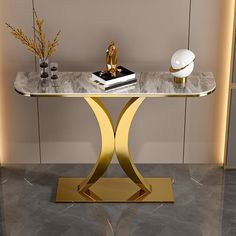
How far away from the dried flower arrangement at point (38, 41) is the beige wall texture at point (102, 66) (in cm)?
5

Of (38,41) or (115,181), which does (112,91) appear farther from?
(115,181)

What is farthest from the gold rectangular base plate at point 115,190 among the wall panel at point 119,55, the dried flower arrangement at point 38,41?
the dried flower arrangement at point 38,41

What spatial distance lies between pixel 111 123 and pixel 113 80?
0.37m

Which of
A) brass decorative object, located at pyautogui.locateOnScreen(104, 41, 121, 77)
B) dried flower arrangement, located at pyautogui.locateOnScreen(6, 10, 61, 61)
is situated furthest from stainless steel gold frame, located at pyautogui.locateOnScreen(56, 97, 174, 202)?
dried flower arrangement, located at pyautogui.locateOnScreen(6, 10, 61, 61)

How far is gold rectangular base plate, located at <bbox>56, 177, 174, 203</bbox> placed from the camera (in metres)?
4.97

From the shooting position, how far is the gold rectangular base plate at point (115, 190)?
4973 millimetres

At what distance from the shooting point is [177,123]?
17.5ft

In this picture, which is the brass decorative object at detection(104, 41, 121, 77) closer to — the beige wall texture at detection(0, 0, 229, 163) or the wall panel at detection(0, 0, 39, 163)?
the beige wall texture at detection(0, 0, 229, 163)

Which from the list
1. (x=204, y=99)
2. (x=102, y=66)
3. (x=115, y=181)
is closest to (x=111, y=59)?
(x=102, y=66)

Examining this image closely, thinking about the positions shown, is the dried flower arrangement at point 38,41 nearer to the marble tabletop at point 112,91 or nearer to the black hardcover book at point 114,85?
the marble tabletop at point 112,91

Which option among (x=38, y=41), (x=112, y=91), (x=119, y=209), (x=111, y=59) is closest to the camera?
(x=112, y=91)

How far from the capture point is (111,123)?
15.8 ft

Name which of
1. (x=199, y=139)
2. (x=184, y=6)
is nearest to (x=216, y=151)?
(x=199, y=139)

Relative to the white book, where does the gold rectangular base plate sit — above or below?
below
